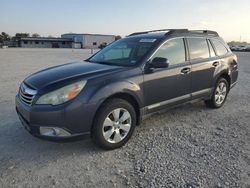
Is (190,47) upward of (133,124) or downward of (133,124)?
upward

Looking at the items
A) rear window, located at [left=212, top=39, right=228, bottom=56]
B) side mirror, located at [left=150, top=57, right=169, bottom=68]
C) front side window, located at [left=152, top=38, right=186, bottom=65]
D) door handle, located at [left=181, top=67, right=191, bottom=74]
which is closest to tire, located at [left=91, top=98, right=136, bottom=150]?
side mirror, located at [left=150, top=57, right=169, bottom=68]

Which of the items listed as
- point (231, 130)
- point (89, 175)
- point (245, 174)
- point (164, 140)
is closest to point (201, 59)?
point (231, 130)

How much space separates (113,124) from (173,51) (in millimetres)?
1871

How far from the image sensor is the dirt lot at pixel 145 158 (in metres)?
3.12

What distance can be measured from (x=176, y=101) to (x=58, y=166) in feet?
8.15

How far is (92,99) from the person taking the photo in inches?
140

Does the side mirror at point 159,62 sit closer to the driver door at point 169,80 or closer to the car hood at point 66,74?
the driver door at point 169,80

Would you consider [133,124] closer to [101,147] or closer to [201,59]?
[101,147]

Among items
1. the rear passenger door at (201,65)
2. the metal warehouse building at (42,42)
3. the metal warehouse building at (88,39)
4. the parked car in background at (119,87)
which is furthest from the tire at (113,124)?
the metal warehouse building at (42,42)

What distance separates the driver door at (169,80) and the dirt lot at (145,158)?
56 centimetres

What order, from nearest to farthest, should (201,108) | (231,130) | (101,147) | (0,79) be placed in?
(101,147)
(231,130)
(201,108)
(0,79)

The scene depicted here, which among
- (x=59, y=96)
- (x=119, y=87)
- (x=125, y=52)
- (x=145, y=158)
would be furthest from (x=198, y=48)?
(x=59, y=96)

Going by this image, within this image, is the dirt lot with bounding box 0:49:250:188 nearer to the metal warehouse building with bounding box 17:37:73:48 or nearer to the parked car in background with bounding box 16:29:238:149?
the parked car in background with bounding box 16:29:238:149

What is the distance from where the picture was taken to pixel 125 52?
16.2ft
